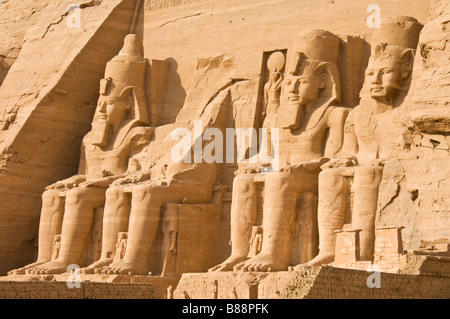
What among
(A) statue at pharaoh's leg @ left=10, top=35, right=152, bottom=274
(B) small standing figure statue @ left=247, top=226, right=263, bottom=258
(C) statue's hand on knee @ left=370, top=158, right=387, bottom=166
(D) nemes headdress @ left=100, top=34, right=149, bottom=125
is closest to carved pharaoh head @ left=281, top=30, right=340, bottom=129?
(B) small standing figure statue @ left=247, top=226, right=263, bottom=258

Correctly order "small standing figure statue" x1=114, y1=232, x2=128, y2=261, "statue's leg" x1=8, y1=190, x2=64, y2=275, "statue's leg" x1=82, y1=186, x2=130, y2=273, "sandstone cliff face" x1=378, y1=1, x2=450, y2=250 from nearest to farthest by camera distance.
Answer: "sandstone cliff face" x1=378, y1=1, x2=450, y2=250 → "small standing figure statue" x1=114, y1=232, x2=128, y2=261 → "statue's leg" x1=82, y1=186, x2=130, y2=273 → "statue's leg" x1=8, y1=190, x2=64, y2=275

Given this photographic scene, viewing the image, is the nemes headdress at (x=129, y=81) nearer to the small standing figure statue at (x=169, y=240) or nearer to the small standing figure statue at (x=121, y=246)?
the small standing figure statue at (x=121, y=246)

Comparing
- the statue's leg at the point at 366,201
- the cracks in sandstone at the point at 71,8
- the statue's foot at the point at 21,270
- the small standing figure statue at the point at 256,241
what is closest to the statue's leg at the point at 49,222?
the statue's foot at the point at 21,270

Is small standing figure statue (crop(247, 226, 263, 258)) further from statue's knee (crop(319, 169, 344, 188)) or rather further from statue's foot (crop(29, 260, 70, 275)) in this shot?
statue's foot (crop(29, 260, 70, 275))

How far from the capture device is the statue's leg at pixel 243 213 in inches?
635

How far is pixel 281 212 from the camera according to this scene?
1563 centimetres

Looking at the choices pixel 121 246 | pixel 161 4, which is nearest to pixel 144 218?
pixel 121 246

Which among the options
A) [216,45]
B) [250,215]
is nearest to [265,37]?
[216,45]

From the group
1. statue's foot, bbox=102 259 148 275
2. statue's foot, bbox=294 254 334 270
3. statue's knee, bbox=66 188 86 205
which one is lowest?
statue's foot, bbox=294 254 334 270

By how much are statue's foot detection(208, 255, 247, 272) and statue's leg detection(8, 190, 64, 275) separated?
3.80 meters

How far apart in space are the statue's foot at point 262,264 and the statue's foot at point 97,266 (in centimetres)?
250

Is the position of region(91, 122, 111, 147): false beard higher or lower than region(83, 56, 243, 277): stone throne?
higher

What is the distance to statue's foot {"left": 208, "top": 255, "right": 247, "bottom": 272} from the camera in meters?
15.4

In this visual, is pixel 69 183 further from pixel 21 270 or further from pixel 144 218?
pixel 144 218
